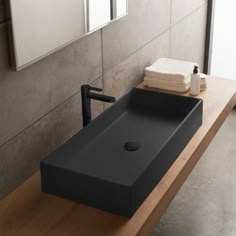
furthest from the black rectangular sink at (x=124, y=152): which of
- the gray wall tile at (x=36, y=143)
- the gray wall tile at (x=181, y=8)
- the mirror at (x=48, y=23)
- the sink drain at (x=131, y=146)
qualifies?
the gray wall tile at (x=181, y=8)

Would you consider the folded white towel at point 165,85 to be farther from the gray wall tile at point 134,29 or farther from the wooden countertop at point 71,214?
the wooden countertop at point 71,214

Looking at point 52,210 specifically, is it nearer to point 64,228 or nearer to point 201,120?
point 64,228

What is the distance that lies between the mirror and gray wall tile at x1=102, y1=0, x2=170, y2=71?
0.16 meters

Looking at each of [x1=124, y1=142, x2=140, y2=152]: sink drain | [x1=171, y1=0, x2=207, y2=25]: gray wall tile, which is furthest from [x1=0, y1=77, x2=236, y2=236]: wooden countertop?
[x1=171, y1=0, x2=207, y2=25]: gray wall tile

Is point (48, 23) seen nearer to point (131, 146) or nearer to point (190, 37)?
point (131, 146)

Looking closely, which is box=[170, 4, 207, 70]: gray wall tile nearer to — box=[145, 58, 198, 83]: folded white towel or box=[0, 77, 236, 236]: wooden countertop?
box=[145, 58, 198, 83]: folded white towel

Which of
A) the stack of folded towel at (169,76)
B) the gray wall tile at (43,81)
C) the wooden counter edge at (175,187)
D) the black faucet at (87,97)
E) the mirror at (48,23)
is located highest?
the mirror at (48,23)

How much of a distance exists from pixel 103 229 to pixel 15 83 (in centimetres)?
61

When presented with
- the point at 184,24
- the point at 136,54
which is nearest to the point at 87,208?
the point at 136,54

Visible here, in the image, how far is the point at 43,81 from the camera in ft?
6.68

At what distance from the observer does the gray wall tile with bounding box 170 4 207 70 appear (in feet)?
10.7

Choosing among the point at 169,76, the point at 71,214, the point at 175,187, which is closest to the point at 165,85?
the point at 169,76

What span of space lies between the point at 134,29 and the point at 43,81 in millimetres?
818

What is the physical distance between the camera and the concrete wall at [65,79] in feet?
6.26
